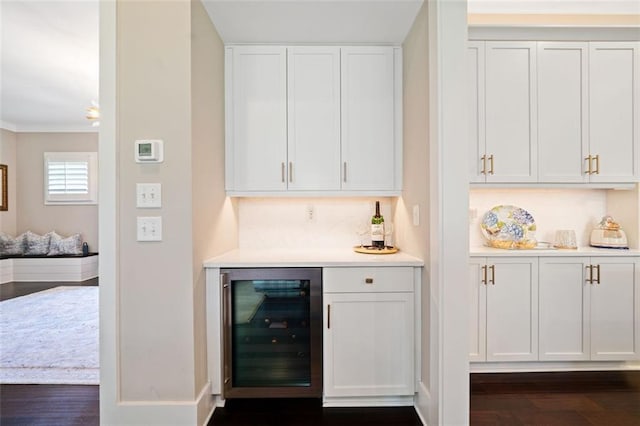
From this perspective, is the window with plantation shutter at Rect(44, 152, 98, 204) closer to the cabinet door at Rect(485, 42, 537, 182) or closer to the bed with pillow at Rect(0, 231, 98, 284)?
the bed with pillow at Rect(0, 231, 98, 284)

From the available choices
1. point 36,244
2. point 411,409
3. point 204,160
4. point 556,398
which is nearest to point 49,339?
point 204,160

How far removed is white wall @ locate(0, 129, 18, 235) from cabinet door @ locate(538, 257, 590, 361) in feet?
26.6

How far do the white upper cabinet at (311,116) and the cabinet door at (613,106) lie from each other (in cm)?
151

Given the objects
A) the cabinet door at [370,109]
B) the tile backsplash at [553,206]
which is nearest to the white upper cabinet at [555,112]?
the tile backsplash at [553,206]

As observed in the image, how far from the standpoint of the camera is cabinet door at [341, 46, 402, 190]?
7.55ft

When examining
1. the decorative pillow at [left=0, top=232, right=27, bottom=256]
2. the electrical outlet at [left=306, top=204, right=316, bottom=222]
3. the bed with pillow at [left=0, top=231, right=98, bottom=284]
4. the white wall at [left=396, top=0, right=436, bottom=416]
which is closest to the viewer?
the white wall at [left=396, top=0, right=436, bottom=416]

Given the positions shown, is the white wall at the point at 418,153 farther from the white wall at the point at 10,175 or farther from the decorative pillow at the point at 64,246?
the white wall at the point at 10,175

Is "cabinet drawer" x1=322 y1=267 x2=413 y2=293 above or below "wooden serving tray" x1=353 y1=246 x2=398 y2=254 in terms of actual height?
below

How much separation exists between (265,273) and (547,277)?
6.75 ft

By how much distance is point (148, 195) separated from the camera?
1.73 m

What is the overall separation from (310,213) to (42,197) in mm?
6044

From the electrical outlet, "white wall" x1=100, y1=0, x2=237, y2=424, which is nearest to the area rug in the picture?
"white wall" x1=100, y1=0, x2=237, y2=424

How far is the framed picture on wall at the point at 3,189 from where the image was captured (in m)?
5.70

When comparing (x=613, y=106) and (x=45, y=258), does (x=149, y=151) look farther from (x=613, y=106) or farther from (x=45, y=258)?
(x=45, y=258)
